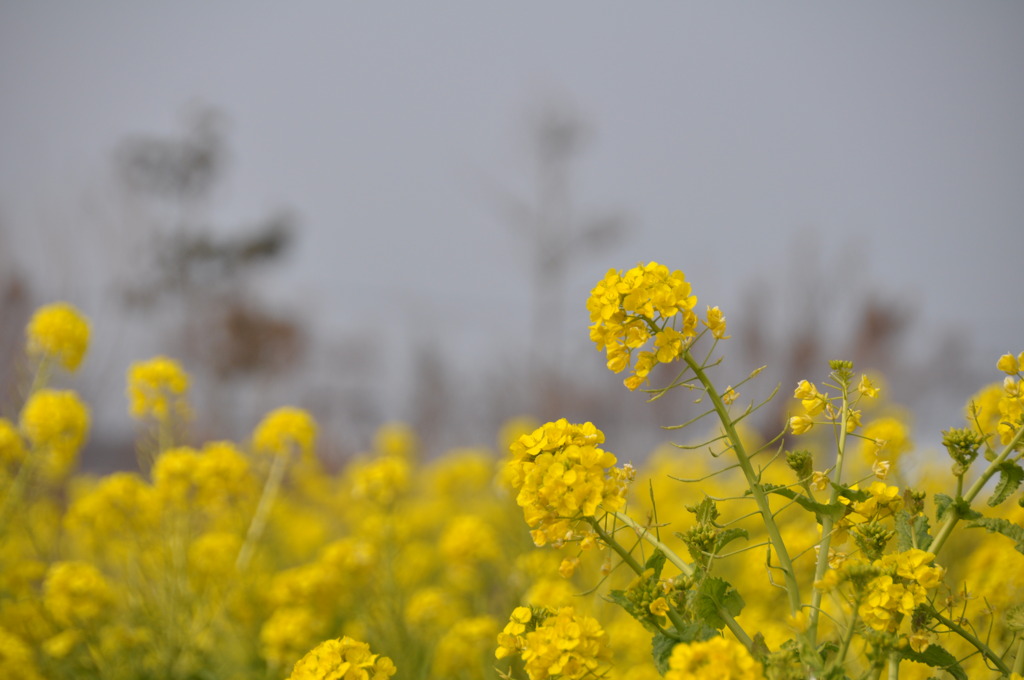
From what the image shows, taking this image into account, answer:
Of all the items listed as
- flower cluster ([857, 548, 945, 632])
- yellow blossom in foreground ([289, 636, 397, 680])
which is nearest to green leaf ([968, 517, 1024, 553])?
flower cluster ([857, 548, 945, 632])

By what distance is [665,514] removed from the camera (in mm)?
4586

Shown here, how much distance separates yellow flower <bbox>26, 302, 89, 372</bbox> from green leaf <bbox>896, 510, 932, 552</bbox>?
3.02 meters

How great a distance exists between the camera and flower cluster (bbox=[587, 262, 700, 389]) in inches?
48.3

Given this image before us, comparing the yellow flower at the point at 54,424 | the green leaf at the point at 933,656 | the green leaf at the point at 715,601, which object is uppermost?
the green leaf at the point at 933,656

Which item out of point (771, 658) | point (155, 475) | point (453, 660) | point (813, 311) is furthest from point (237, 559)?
point (813, 311)

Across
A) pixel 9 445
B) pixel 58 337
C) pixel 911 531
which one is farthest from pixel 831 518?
pixel 58 337

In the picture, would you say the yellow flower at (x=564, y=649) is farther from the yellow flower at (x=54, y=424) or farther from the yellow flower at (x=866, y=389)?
the yellow flower at (x=54, y=424)

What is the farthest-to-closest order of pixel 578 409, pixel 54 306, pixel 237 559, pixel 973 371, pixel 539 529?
pixel 578 409 → pixel 973 371 → pixel 237 559 → pixel 54 306 → pixel 539 529

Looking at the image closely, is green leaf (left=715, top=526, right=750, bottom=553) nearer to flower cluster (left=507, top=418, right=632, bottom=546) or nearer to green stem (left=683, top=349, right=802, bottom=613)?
green stem (left=683, top=349, right=802, bottom=613)

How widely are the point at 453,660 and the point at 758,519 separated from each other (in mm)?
2384

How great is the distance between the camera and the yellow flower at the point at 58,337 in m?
2.97

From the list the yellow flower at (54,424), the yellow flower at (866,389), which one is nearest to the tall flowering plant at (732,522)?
the yellow flower at (866,389)

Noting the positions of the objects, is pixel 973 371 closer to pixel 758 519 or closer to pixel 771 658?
pixel 758 519

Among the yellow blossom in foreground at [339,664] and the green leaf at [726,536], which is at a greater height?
the green leaf at [726,536]
